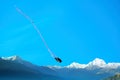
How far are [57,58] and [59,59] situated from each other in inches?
28.2

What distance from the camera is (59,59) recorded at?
123438 millimetres

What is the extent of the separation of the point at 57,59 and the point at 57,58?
1.57 ft

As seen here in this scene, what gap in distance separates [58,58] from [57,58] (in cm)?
40

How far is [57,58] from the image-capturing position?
12356 centimetres

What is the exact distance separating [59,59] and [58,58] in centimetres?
57

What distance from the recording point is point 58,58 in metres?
124

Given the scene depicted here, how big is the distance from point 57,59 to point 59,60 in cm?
79

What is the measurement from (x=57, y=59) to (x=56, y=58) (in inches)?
17.6

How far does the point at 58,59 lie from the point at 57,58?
0.45 m

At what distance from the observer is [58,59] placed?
124m

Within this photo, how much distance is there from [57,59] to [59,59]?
2.22 ft

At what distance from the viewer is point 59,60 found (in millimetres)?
122812
